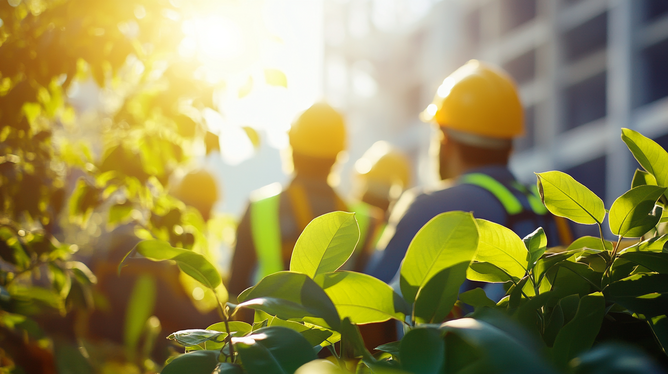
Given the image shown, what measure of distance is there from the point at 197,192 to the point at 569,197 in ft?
14.5

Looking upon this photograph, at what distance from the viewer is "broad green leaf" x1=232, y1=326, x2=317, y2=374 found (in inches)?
15.4

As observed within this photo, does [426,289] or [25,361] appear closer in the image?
[426,289]

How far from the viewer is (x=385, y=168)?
6.18 metres

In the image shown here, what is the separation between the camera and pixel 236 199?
89438mm

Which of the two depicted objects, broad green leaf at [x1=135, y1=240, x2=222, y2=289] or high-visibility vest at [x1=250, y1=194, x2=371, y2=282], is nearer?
broad green leaf at [x1=135, y1=240, x2=222, y2=289]

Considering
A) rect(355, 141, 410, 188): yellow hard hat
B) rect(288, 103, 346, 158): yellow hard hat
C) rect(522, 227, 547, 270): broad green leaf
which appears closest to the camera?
rect(522, 227, 547, 270): broad green leaf

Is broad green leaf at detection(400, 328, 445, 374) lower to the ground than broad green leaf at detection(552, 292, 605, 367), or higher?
higher

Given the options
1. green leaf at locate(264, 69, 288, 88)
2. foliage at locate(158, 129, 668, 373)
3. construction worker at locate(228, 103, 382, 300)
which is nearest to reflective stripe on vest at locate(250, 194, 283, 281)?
construction worker at locate(228, 103, 382, 300)

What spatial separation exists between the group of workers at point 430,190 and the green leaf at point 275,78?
0.65 metres

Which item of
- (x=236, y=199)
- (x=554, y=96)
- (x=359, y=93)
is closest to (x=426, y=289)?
(x=554, y=96)

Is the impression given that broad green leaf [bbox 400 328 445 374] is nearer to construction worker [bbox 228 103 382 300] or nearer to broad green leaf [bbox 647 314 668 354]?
broad green leaf [bbox 647 314 668 354]

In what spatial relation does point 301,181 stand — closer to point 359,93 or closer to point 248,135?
point 248,135

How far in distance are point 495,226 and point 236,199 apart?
90.6m

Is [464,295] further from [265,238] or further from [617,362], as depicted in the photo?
[265,238]
